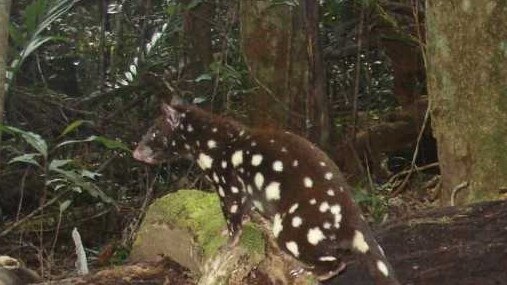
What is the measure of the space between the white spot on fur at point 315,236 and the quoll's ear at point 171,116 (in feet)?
5.03

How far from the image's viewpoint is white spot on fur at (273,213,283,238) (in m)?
4.07

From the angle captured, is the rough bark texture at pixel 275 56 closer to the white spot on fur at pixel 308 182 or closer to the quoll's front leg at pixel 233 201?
the quoll's front leg at pixel 233 201

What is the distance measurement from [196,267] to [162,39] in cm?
418

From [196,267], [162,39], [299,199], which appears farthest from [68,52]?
[299,199]

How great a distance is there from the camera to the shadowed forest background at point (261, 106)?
16.6ft

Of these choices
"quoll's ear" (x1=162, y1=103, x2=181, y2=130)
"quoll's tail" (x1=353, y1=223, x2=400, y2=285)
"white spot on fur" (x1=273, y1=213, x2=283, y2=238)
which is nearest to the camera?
"quoll's tail" (x1=353, y1=223, x2=400, y2=285)

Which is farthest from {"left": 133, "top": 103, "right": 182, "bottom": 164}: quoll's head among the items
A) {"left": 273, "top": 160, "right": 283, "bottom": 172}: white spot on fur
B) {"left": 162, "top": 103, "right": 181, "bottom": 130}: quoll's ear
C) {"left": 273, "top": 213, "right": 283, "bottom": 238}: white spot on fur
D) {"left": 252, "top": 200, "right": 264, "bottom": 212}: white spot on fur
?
{"left": 273, "top": 213, "right": 283, "bottom": 238}: white spot on fur

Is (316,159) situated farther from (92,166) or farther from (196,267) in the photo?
(92,166)

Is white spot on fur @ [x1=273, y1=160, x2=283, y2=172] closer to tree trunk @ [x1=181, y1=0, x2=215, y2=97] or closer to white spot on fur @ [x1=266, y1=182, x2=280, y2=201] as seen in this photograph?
white spot on fur @ [x1=266, y1=182, x2=280, y2=201]

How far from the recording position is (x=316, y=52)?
6.31 meters

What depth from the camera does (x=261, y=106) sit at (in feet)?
23.4

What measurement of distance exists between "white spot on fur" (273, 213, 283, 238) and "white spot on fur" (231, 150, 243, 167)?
47cm

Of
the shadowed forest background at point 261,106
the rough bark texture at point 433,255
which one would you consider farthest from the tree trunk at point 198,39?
the rough bark texture at point 433,255

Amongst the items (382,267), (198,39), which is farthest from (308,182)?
(198,39)
